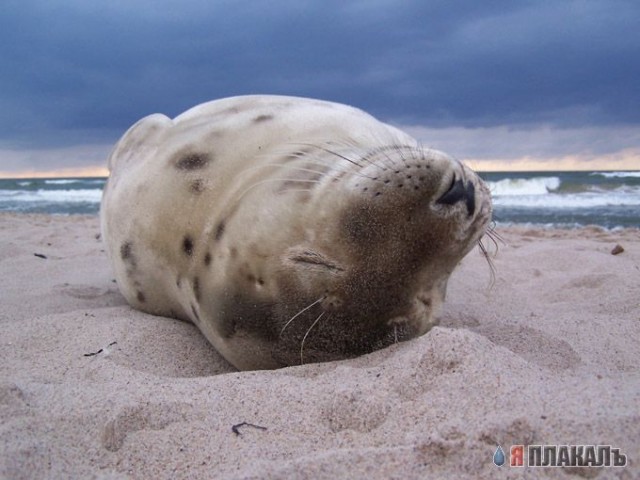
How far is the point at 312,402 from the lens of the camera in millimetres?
1883

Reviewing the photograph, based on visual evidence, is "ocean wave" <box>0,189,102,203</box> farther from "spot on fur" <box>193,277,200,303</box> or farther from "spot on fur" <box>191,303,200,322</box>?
"spot on fur" <box>193,277,200,303</box>

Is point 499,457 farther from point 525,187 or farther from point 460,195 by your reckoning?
point 525,187

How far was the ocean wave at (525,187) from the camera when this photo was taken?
17719 millimetres

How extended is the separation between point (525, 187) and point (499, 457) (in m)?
17.6

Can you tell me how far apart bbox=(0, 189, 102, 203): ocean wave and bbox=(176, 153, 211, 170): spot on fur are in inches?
729

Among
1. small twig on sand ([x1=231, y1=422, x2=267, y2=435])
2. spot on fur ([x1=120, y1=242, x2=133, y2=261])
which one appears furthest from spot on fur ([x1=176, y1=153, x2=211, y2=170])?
small twig on sand ([x1=231, y1=422, x2=267, y2=435])

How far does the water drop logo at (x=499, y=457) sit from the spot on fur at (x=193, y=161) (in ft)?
5.64

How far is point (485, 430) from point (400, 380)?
409 millimetres

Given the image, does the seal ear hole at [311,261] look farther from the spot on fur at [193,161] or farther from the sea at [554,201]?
the sea at [554,201]

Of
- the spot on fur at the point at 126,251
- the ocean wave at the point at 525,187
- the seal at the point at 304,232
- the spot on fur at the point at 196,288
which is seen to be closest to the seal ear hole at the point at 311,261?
the seal at the point at 304,232

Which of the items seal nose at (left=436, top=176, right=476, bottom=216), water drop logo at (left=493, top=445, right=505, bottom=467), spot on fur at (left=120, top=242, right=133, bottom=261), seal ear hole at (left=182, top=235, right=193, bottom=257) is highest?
seal nose at (left=436, top=176, right=476, bottom=216)

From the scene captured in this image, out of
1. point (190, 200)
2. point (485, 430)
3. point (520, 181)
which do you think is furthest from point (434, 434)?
point (520, 181)

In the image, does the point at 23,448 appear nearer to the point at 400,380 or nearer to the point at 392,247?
the point at 400,380

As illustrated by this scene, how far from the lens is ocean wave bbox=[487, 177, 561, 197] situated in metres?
17.7
